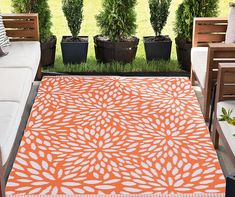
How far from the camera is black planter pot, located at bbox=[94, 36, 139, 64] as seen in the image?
5.97m

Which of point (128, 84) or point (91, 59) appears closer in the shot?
point (128, 84)

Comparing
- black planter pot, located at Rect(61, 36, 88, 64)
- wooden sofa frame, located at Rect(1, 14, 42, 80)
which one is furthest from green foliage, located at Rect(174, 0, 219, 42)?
wooden sofa frame, located at Rect(1, 14, 42, 80)

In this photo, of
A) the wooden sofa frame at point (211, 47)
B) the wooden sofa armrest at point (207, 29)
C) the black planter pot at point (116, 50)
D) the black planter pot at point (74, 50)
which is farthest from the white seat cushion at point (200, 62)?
the black planter pot at point (74, 50)

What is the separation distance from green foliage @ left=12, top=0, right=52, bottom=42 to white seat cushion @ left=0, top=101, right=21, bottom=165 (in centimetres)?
218

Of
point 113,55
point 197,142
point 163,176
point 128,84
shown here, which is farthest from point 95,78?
point 163,176

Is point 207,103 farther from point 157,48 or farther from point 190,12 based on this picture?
point 157,48

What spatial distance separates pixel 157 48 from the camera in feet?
20.2

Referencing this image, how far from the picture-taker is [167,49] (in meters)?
6.18

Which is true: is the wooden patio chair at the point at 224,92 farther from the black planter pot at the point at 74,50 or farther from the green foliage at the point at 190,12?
the black planter pot at the point at 74,50

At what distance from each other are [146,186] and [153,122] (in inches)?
39.8

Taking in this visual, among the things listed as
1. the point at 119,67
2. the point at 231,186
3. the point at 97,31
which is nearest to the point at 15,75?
the point at 119,67

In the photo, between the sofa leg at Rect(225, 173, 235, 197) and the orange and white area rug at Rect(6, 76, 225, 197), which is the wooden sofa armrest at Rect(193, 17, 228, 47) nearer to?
the orange and white area rug at Rect(6, 76, 225, 197)

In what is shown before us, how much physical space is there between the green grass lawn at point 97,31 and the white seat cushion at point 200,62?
0.89 m

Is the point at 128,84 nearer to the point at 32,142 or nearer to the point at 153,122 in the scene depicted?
the point at 153,122
